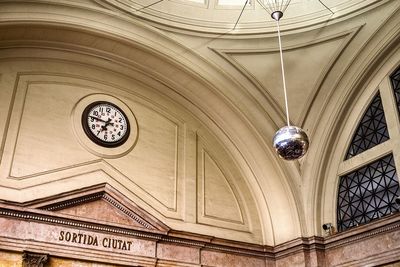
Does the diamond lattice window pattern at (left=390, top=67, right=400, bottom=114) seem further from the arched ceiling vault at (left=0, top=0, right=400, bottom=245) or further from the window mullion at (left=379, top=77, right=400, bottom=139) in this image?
the arched ceiling vault at (left=0, top=0, right=400, bottom=245)

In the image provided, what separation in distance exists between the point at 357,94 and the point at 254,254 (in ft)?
10.8

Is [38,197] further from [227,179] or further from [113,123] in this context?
[227,179]

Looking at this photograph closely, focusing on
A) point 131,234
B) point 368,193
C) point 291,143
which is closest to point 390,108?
point 368,193

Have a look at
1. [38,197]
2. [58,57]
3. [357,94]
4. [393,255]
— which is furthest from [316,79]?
[38,197]

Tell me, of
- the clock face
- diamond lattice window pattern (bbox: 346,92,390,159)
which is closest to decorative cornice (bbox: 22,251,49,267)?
the clock face

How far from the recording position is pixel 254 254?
30.0 ft

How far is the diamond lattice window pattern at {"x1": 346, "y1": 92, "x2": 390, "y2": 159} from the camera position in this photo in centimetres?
857

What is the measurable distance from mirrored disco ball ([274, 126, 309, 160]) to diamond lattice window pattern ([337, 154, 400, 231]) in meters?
3.20

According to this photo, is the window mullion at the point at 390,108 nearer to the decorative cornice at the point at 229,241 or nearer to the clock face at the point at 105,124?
the decorative cornice at the point at 229,241

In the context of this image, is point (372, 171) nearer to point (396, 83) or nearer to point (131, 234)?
point (396, 83)

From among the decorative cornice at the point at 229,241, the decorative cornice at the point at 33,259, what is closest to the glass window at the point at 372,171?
the decorative cornice at the point at 229,241

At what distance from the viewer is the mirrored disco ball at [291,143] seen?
5547 mm

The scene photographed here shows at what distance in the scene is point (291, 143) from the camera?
5.54 m

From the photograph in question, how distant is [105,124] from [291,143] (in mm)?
4108
